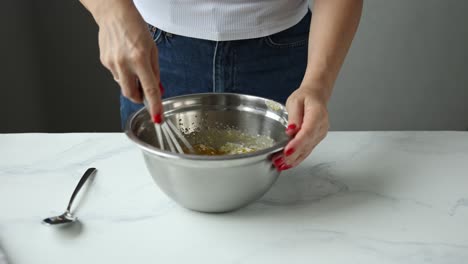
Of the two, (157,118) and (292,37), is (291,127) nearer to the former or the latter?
(157,118)

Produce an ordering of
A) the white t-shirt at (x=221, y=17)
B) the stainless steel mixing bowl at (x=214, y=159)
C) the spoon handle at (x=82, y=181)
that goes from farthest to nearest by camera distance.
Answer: the white t-shirt at (x=221, y=17)
the spoon handle at (x=82, y=181)
the stainless steel mixing bowl at (x=214, y=159)

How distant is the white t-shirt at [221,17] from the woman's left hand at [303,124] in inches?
9.9

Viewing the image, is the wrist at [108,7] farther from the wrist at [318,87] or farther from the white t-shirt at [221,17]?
the wrist at [318,87]

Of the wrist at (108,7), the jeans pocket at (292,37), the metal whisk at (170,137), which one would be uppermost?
the wrist at (108,7)

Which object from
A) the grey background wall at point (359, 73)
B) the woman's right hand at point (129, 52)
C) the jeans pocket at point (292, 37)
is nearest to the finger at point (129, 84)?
the woman's right hand at point (129, 52)

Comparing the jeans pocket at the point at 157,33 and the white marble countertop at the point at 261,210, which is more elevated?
the jeans pocket at the point at 157,33

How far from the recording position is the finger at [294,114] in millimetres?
787

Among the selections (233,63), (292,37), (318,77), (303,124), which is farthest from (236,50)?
(303,124)

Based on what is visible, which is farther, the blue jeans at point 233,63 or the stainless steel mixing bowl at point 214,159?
the blue jeans at point 233,63

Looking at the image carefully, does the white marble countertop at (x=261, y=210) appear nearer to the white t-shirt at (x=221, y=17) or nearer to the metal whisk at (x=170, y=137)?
the metal whisk at (x=170, y=137)

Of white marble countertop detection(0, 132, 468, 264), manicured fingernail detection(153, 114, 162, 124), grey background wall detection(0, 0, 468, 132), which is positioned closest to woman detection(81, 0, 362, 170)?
manicured fingernail detection(153, 114, 162, 124)

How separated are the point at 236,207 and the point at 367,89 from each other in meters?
1.47

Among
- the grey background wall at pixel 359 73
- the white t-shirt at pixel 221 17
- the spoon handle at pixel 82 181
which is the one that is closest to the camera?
the spoon handle at pixel 82 181

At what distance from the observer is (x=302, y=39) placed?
1154 millimetres
